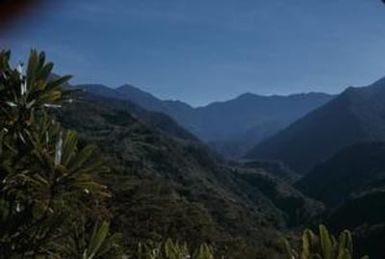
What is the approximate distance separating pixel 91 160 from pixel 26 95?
2.34ft

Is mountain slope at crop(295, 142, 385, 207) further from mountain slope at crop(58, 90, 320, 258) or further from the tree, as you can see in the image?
the tree

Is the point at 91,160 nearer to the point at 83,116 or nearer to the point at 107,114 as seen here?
the point at 83,116

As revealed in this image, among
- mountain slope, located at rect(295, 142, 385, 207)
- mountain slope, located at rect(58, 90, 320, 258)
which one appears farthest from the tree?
mountain slope, located at rect(295, 142, 385, 207)

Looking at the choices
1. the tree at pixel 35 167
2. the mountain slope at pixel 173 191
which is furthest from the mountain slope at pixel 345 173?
the tree at pixel 35 167

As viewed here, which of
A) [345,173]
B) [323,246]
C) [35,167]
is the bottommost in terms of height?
[323,246]

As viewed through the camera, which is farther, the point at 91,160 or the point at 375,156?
the point at 375,156

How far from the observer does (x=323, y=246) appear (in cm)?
470

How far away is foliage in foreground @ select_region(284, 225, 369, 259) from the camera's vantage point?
Result: 4.67m

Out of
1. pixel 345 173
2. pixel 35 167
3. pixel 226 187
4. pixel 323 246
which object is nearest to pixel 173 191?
pixel 35 167

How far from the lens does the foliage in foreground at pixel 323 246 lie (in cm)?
467

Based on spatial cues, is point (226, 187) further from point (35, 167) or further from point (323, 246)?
point (323, 246)

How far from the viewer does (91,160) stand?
523 cm

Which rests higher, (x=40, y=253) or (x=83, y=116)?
(x=83, y=116)

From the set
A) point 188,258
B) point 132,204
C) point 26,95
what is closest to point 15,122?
point 26,95
